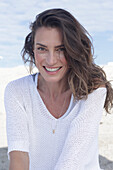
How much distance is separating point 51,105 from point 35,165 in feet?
1.30

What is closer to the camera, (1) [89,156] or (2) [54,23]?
(2) [54,23]

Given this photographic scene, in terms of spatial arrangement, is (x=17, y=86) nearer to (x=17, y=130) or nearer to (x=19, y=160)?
(x=17, y=130)

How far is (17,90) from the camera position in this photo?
A: 77.3 inches

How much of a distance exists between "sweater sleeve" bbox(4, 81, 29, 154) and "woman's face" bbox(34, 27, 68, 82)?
0.24 m

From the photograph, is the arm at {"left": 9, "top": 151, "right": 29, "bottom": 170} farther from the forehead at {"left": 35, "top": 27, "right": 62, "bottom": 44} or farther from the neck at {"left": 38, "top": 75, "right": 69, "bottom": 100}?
the forehead at {"left": 35, "top": 27, "right": 62, "bottom": 44}

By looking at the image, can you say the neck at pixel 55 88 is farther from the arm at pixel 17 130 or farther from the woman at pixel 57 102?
the arm at pixel 17 130

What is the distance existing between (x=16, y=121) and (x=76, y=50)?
57 cm

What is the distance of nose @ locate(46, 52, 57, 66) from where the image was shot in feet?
5.65

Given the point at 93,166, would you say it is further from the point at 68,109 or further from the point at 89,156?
the point at 68,109

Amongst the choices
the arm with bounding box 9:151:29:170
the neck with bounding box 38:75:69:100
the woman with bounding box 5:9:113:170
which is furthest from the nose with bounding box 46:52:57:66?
the arm with bounding box 9:151:29:170

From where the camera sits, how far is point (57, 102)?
1983 mm

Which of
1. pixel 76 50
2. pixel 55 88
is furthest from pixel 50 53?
pixel 55 88

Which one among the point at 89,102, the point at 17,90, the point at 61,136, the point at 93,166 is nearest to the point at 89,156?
the point at 93,166

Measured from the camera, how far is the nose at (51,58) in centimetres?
172
